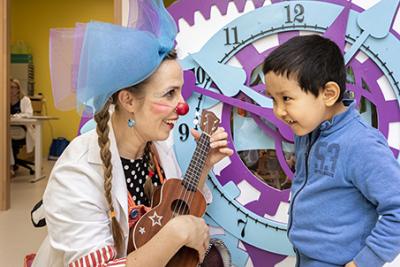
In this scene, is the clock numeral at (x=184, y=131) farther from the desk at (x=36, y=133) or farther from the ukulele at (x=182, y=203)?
the desk at (x=36, y=133)

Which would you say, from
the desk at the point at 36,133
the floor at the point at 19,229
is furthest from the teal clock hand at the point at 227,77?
the desk at the point at 36,133

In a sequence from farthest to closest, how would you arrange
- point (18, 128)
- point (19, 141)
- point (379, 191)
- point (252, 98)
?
point (19, 141) → point (18, 128) → point (252, 98) → point (379, 191)

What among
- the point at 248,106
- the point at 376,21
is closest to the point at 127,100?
the point at 248,106

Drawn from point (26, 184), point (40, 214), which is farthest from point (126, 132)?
point (26, 184)

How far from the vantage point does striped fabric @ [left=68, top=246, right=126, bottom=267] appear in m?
0.95

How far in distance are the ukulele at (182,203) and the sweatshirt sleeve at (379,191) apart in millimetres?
443

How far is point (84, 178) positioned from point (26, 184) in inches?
147

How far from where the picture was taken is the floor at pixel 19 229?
A: 7.55 feet

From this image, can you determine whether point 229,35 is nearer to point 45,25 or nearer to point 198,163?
point 198,163

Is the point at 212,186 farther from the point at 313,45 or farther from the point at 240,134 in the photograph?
the point at 313,45

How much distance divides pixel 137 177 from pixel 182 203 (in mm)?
158

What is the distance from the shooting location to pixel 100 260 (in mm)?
962

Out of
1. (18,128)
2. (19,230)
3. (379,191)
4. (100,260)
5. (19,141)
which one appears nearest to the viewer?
(379,191)

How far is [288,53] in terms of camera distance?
37.3 inches
